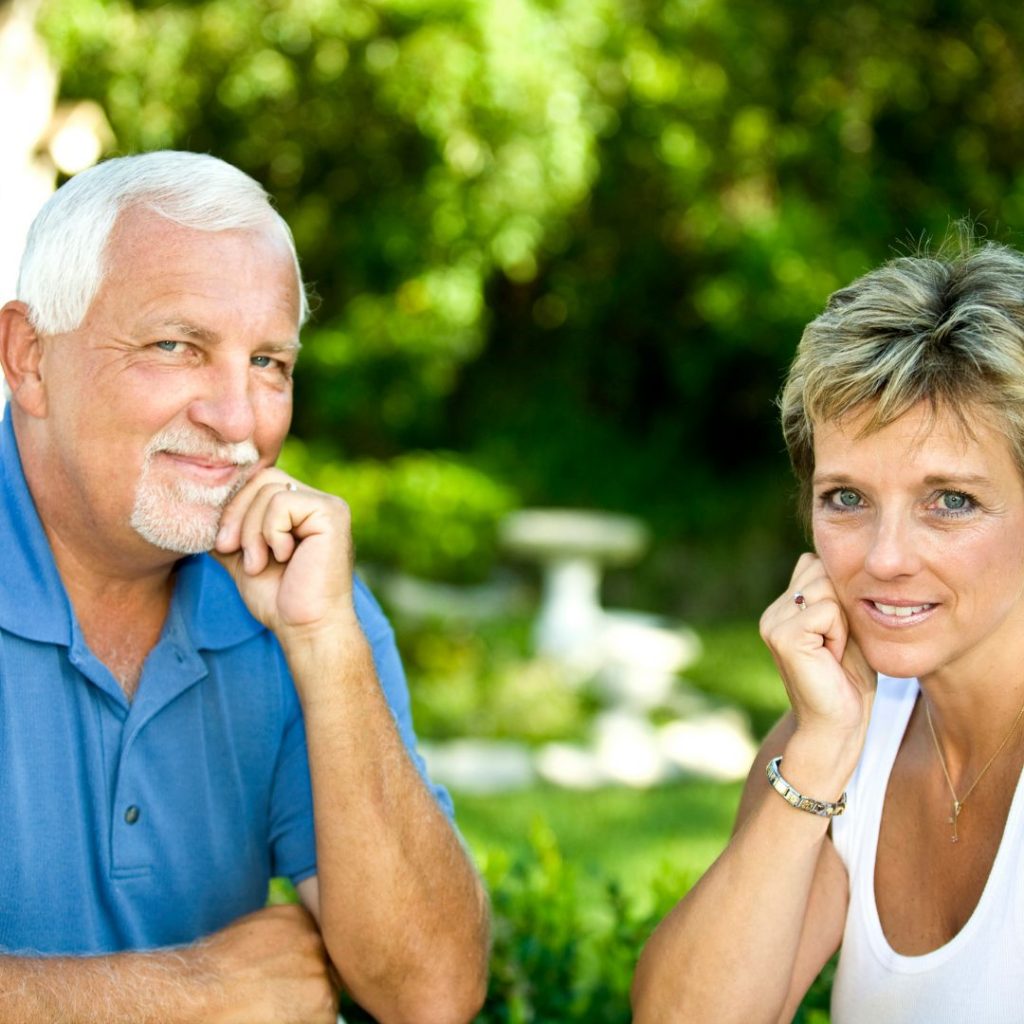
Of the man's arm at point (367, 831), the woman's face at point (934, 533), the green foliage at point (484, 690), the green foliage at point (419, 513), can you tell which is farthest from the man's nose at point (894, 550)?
the green foliage at point (419, 513)

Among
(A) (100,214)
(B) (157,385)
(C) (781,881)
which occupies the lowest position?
(C) (781,881)

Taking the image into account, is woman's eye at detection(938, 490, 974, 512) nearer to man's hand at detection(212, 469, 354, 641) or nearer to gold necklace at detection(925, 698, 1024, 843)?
gold necklace at detection(925, 698, 1024, 843)

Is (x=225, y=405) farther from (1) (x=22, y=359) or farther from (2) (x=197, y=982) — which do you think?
(2) (x=197, y=982)

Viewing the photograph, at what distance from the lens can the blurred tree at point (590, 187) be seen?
Result: 28.2 ft

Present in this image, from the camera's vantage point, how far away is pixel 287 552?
2.44 meters

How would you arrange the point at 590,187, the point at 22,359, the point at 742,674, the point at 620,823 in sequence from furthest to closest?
the point at 590,187 < the point at 742,674 < the point at 620,823 < the point at 22,359

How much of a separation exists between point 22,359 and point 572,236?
1107 cm

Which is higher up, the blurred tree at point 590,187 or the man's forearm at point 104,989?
the blurred tree at point 590,187

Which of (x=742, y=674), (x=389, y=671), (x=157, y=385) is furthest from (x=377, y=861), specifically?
(x=742, y=674)

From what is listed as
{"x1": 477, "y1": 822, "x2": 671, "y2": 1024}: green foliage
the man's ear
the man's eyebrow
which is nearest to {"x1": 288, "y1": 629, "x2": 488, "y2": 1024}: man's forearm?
{"x1": 477, "y1": 822, "x2": 671, "y2": 1024}: green foliage

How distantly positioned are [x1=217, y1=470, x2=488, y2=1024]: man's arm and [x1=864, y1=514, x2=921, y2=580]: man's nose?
85 cm

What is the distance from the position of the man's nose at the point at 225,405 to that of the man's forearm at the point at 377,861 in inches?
15.6

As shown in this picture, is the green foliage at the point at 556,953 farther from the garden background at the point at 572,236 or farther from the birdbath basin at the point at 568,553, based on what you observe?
the birdbath basin at the point at 568,553

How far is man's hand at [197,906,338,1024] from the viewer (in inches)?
89.0
